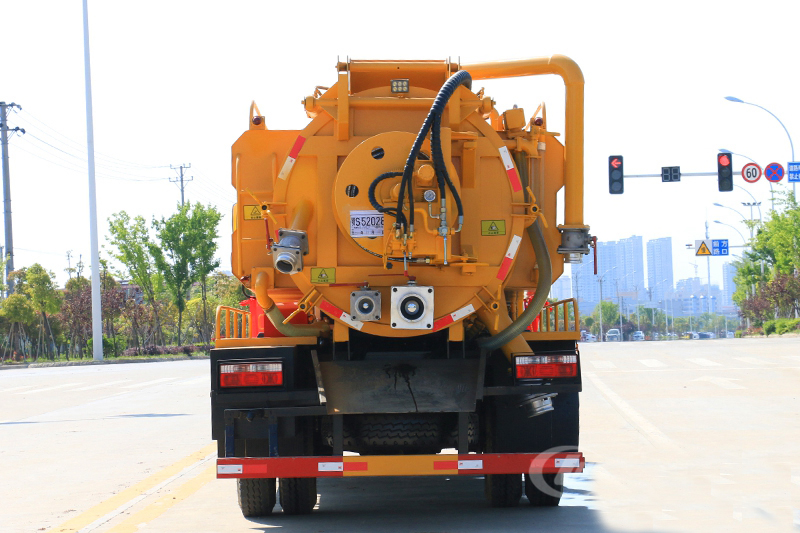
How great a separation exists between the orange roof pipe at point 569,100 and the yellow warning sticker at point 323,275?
1.87m

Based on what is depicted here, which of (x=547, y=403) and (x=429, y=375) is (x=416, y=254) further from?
(x=547, y=403)

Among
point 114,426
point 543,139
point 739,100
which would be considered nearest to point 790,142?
point 739,100

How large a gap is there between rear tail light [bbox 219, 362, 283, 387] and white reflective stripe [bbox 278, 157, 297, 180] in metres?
1.27

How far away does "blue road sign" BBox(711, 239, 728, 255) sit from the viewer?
5924 centimetres

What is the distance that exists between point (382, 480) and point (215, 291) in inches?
2264

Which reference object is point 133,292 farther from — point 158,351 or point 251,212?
point 251,212

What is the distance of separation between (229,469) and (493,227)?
2.40 meters

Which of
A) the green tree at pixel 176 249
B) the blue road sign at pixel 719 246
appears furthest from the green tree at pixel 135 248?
the blue road sign at pixel 719 246

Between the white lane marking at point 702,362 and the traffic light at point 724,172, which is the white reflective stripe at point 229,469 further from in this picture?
the traffic light at point 724,172

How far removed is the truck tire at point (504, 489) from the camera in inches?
279

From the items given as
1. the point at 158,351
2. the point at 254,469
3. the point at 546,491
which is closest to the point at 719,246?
the point at 158,351

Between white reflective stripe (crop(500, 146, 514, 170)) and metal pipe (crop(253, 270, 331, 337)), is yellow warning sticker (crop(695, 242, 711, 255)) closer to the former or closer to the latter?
white reflective stripe (crop(500, 146, 514, 170))

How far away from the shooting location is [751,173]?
3441 centimetres

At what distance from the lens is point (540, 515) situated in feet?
22.4
